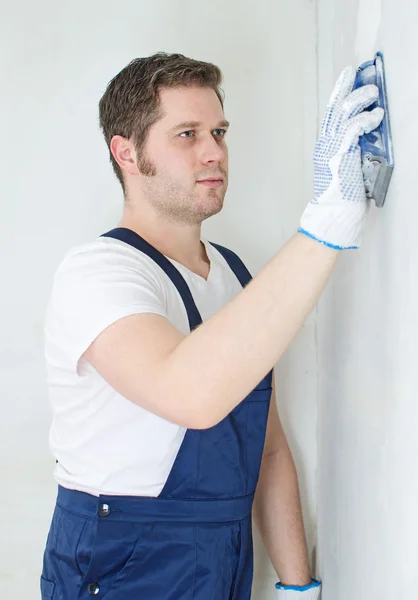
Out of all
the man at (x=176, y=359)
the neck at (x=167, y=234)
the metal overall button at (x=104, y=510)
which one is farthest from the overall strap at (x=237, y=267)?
the metal overall button at (x=104, y=510)

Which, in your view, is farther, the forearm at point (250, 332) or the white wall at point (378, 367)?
the forearm at point (250, 332)

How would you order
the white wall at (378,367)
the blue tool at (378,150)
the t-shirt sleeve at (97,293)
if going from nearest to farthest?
the white wall at (378,367) → the blue tool at (378,150) → the t-shirt sleeve at (97,293)

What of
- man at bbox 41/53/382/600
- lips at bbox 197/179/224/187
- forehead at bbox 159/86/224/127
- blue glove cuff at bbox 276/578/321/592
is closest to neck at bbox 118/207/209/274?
man at bbox 41/53/382/600

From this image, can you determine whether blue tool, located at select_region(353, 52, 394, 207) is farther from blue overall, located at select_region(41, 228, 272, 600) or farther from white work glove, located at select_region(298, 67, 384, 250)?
blue overall, located at select_region(41, 228, 272, 600)

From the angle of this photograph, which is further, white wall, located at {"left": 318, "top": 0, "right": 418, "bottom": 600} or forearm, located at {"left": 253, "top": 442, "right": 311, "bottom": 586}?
forearm, located at {"left": 253, "top": 442, "right": 311, "bottom": 586}

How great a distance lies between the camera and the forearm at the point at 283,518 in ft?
5.65

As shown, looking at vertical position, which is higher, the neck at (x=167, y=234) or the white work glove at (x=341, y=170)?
the white work glove at (x=341, y=170)

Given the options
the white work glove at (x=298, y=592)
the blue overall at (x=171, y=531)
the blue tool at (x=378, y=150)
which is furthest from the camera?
the white work glove at (x=298, y=592)

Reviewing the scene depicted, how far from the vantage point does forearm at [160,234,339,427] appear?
39.1 inches

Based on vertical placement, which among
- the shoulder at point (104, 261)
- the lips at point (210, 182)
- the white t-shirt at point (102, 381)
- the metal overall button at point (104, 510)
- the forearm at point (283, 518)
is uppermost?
the lips at point (210, 182)

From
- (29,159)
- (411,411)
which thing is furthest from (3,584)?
(411,411)

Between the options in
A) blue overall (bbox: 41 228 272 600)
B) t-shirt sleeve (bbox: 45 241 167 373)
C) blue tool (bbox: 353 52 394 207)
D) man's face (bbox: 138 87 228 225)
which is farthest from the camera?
man's face (bbox: 138 87 228 225)

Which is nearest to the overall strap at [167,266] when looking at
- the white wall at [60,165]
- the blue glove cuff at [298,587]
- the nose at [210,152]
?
the nose at [210,152]

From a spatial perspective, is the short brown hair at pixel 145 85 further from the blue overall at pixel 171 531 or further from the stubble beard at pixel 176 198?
the blue overall at pixel 171 531
